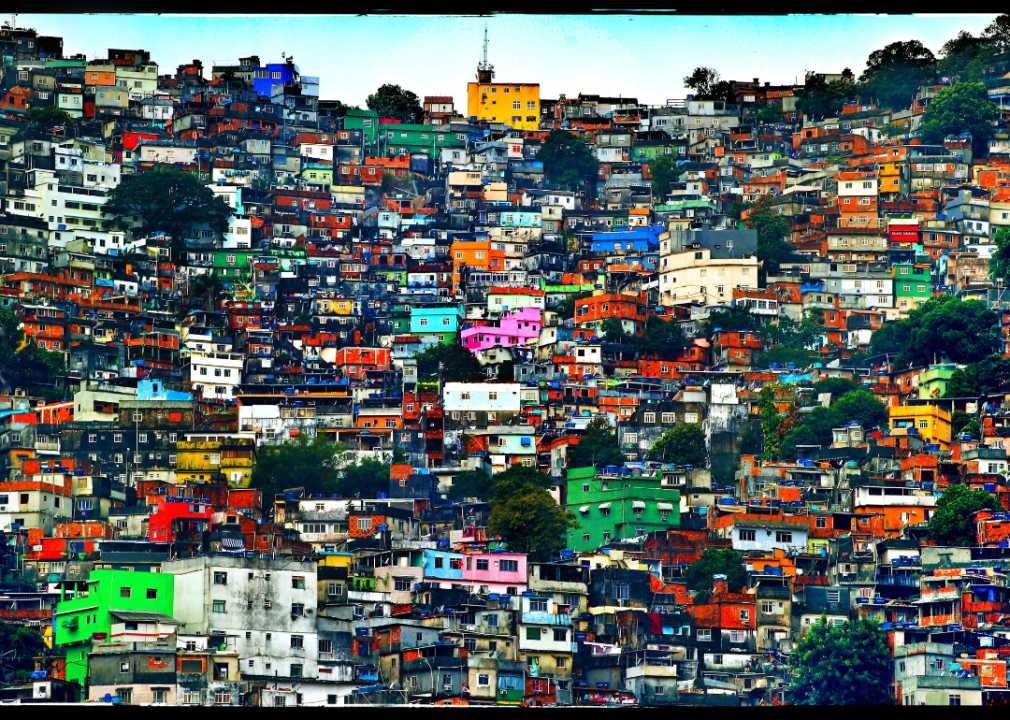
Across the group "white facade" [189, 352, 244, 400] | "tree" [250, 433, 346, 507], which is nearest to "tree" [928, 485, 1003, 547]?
"tree" [250, 433, 346, 507]

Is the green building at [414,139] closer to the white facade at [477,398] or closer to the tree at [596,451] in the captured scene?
the white facade at [477,398]

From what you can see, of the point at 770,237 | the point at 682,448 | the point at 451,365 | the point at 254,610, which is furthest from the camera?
the point at 770,237

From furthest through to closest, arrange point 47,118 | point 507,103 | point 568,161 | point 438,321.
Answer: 1. point 507,103
2. point 568,161
3. point 47,118
4. point 438,321

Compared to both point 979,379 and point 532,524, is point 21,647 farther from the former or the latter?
point 979,379

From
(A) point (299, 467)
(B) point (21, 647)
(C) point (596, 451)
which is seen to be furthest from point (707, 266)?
(B) point (21, 647)

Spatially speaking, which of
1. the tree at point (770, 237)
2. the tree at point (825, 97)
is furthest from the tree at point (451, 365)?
the tree at point (825, 97)

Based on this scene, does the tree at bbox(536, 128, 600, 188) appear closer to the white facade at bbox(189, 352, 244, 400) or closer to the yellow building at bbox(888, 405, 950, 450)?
the white facade at bbox(189, 352, 244, 400)
